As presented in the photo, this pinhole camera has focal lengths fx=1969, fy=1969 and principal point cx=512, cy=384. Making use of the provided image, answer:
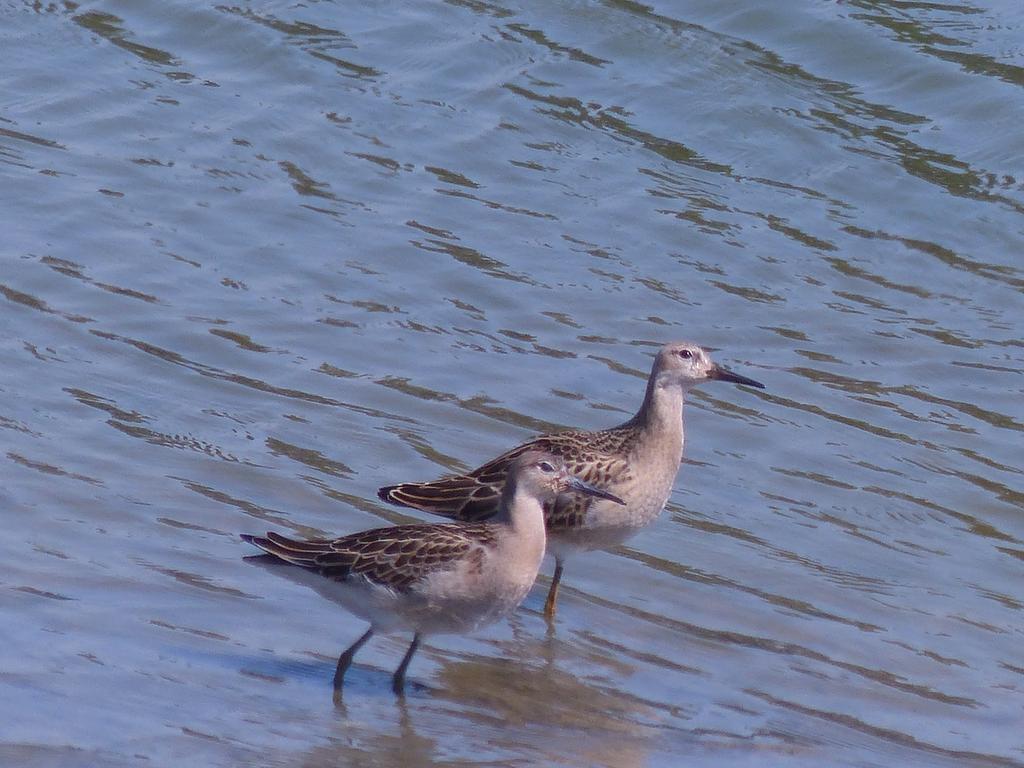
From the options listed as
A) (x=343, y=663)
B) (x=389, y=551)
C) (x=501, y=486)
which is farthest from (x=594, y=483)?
(x=343, y=663)

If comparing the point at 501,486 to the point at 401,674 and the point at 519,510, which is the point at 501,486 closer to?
the point at 519,510

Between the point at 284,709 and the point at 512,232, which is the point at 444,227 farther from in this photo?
the point at 284,709

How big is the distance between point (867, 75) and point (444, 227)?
504cm

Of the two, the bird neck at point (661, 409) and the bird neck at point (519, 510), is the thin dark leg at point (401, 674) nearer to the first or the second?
the bird neck at point (519, 510)

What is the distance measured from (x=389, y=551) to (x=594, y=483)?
1645 mm

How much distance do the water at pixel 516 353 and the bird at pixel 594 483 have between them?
321 mm

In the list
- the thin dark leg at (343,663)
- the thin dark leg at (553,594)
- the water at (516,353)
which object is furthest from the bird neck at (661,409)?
the thin dark leg at (343,663)

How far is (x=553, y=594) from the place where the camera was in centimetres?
983

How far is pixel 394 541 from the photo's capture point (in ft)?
28.9

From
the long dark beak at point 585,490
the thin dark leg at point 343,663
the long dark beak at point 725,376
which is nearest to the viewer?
the thin dark leg at point 343,663

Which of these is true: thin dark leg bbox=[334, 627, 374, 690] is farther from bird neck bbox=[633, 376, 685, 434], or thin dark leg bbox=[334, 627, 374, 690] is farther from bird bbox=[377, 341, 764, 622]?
bird neck bbox=[633, 376, 685, 434]

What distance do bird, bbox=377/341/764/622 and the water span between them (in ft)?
1.05

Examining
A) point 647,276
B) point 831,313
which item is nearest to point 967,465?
point 831,313

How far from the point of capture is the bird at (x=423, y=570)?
8.55m
